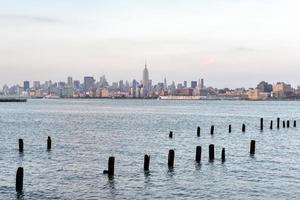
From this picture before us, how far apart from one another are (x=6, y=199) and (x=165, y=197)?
27.8 ft

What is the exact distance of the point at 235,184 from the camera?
33.8 meters

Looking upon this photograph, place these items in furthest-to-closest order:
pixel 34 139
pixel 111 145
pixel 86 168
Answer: pixel 34 139, pixel 111 145, pixel 86 168

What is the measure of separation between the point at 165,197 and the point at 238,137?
43.1 m

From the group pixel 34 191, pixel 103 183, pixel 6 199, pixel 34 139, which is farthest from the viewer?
pixel 34 139

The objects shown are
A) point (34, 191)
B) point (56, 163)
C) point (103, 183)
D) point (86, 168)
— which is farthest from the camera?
point (56, 163)

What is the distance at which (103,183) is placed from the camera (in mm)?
33625

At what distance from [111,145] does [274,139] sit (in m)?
22.3

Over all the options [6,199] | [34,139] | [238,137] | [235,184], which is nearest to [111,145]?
[34,139]

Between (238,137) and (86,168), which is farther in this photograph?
(238,137)

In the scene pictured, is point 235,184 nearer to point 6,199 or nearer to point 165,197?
point 165,197

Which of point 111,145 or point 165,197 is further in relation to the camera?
point 111,145

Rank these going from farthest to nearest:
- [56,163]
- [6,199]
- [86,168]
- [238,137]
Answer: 1. [238,137]
2. [56,163]
3. [86,168]
4. [6,199]

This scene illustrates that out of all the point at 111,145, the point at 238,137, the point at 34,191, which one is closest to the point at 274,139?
the point at 238,137

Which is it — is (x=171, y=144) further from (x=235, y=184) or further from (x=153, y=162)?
(x=235, y=184)
